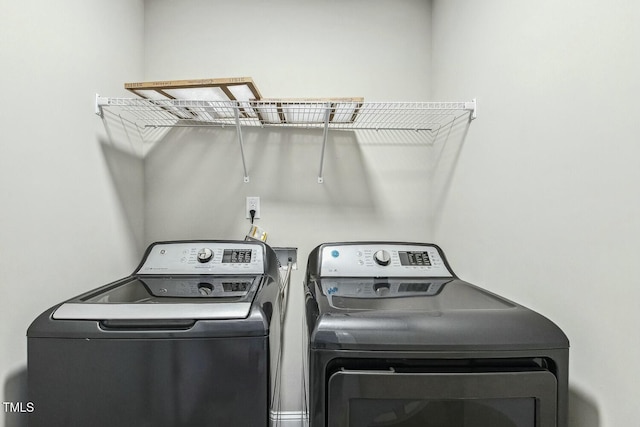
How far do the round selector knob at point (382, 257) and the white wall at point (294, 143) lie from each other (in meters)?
0.37

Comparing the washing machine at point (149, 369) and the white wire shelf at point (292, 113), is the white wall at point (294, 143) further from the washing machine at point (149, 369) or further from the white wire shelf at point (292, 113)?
the washing machine at point (149, 369)

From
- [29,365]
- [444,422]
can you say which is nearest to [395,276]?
[444,422]

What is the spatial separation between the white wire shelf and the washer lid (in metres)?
0.66

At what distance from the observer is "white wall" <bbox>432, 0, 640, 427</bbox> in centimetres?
70

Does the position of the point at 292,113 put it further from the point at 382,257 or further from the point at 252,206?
the point at 382,257

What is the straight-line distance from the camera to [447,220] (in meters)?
1.58

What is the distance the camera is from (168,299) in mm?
993

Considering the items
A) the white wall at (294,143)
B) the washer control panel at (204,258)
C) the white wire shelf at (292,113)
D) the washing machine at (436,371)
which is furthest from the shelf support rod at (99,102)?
the washing machine at (436,371)

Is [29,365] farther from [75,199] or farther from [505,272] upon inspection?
[505,272]

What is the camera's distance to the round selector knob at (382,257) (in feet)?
4.51

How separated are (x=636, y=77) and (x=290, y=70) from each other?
1388 mm

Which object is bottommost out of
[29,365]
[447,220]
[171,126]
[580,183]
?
[29,365]

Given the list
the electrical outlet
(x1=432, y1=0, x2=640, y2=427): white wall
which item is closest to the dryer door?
(x1=432, y1=0, x2=640, y2=427): white wall

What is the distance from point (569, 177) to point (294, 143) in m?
1.20
